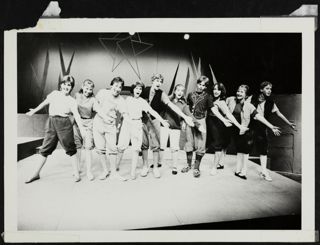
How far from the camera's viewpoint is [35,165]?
5.63ft

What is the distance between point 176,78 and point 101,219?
1059 mm

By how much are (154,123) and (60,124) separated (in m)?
0.63

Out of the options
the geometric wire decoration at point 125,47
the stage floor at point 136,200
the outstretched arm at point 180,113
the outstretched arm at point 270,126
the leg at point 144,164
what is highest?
the geometric wire decoration at point 125,47

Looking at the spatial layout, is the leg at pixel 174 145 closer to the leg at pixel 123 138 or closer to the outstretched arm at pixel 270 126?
the leg at pixel 123 138

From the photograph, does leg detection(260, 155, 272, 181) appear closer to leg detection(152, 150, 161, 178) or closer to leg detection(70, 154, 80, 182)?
leg detection(152, 150, 161, 178)

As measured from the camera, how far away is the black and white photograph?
170 cm

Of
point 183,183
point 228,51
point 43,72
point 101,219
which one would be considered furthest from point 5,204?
point 228,51

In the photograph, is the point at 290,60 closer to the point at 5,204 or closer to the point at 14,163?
the point at 14,163

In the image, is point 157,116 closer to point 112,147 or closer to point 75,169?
point 112,147

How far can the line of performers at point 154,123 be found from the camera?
1723 mm

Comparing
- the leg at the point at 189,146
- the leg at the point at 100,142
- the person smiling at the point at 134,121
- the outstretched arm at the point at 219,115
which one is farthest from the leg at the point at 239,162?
the leg at the point at 100,142

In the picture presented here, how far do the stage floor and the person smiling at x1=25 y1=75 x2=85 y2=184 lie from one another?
4cm

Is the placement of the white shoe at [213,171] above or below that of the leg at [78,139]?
below

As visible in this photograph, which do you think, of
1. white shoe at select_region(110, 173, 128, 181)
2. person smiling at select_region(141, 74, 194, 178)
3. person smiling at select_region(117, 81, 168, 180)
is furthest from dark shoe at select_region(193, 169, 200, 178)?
white shoe at select_region(110, 173, 128, 181)
